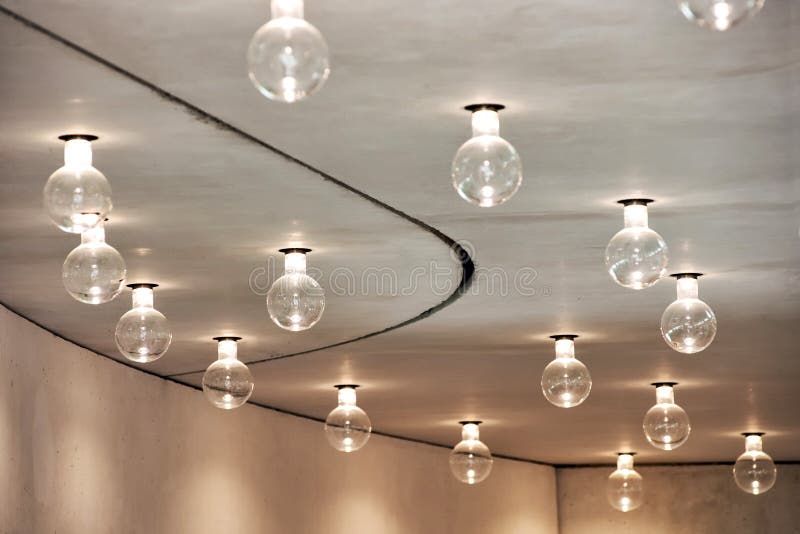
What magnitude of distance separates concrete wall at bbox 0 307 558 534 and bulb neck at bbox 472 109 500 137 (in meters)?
4.37

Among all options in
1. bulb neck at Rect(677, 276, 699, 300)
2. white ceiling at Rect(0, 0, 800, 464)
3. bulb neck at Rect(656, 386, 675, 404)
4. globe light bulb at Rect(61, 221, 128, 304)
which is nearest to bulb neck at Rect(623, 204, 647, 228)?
white ceiling at Rect(0, 0, 800, 464)

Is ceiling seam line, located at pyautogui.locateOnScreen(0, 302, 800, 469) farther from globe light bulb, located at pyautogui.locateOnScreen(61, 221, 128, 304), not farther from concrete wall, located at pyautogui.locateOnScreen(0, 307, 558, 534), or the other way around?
globe light bulb, located at pyautogui.locateOnScreen(61, 221, 128, 304)

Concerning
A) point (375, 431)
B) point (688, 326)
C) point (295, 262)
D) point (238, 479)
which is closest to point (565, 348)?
point (295, 262)

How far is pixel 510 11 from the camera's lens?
14.0 feet

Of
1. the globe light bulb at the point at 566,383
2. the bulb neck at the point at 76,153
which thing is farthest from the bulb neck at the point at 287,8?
the globe light bulb at the point at 566,383

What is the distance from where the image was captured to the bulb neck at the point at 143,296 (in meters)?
8.14

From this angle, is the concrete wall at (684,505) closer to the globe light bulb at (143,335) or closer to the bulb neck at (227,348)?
the bulb neck at (227,348)

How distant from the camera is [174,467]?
11484 millimetres

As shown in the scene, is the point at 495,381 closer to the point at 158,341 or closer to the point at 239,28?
the point at 158,341

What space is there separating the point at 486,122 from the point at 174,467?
7086 mm

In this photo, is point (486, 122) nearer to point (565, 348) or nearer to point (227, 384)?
point (227, 384)

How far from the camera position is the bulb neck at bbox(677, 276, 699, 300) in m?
7.94

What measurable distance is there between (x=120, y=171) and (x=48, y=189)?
107cm

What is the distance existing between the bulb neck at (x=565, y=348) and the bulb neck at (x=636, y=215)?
3317 mm
